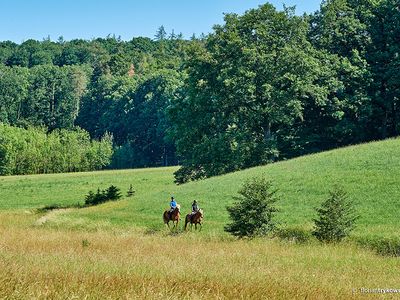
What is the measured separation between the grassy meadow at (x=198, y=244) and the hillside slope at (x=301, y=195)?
97 mm

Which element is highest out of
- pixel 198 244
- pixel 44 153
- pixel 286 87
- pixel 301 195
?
pixel 286 87

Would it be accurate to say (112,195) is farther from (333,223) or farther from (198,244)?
(198,244)

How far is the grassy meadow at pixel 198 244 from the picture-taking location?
616 cm

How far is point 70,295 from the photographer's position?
16.4 feet

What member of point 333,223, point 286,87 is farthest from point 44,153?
point 333,223

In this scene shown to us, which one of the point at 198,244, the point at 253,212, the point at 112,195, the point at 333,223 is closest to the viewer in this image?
the point at 198,244

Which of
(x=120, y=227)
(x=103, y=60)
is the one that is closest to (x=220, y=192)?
(x=120, y=227)

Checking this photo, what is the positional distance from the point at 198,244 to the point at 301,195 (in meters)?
18.6

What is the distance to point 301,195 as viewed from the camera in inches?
1438

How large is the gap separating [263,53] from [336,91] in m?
8.64

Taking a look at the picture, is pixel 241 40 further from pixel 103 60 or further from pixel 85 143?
pixel 103 60

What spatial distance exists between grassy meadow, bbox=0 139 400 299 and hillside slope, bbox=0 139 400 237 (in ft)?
0.32

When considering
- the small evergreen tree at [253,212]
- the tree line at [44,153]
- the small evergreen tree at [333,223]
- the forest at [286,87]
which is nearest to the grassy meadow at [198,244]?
the small evergreen tree at [333,223]

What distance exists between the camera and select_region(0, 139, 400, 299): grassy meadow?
6.16 meters
